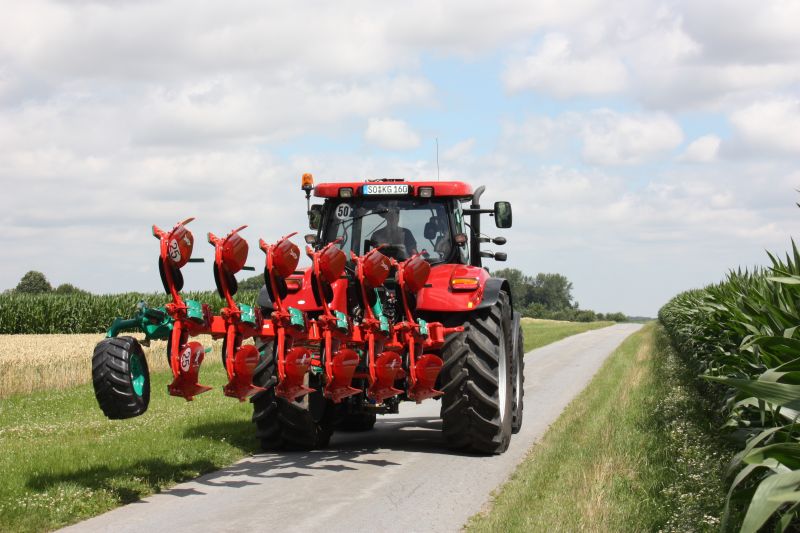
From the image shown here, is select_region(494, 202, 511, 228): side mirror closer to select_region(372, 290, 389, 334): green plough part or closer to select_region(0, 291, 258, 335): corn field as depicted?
select_region(372, 290, 389, 334): green plough part

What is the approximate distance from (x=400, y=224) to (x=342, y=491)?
3.42 meters

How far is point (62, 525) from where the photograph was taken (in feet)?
19.3

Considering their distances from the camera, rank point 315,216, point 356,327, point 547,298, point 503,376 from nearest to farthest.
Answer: point 356,327
point 503,376
point 315,216
point 547,298

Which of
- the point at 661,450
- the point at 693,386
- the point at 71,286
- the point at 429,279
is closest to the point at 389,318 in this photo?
the point at 429,279

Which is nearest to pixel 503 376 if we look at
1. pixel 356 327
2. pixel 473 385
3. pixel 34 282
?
pixel 473 385

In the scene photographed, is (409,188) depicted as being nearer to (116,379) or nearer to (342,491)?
(342,491)

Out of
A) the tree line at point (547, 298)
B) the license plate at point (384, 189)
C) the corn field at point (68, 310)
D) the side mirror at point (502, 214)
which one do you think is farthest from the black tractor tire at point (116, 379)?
the tree line at point (547, 298)

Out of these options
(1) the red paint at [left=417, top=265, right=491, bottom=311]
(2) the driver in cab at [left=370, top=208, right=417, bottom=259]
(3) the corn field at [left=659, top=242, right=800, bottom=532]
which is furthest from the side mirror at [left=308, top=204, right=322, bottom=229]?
(3) the corn field at [left=659, top=242, right=800, bottom=532]

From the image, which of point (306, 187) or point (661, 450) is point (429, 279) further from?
point (661, 450)

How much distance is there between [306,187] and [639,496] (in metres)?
4.85

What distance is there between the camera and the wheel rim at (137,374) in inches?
249

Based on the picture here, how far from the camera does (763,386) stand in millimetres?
3381

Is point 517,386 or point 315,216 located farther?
point 517,386

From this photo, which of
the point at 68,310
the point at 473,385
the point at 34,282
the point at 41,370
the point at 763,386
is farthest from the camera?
the point at 34,282
